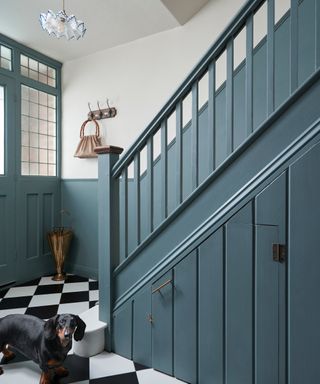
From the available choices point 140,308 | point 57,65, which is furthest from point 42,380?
point 57,65

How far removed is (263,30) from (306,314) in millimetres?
2311

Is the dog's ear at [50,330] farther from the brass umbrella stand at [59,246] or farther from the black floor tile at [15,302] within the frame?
the brass umbrella stand at [59,246]

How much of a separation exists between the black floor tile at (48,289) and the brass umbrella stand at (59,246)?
0.19m

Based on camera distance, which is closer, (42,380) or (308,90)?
(308,90)

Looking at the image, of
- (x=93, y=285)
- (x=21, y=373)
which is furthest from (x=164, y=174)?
(x=93, y=285)

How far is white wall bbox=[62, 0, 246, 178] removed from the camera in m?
2.82

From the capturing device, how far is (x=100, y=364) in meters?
1.81

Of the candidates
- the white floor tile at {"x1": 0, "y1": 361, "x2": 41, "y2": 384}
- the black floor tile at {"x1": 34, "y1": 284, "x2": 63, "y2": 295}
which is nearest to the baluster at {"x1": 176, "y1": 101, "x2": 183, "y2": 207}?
the white floor tile at {"x1": 0, "y1": 361, "x2": 41, "y2": 384}

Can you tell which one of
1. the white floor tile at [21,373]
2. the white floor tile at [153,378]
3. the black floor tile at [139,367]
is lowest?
the white floor tile at [153,378]

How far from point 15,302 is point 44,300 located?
26cm

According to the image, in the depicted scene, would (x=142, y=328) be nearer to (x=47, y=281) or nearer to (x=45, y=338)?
(x=45, y=338)

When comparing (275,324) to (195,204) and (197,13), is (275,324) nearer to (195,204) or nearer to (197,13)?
(195,204)

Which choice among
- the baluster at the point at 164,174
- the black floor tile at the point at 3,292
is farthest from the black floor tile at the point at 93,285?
Answer: the baluster at the point at 164,174

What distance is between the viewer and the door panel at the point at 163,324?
1.71 m
